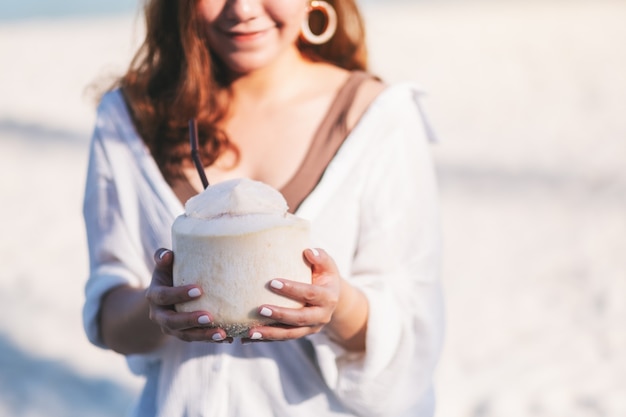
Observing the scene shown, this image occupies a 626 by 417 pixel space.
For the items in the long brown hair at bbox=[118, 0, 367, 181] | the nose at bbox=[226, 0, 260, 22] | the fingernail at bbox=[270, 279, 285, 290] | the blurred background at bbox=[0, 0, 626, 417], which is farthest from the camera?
the blurred background at bbox=[0, 0, 626, 417]

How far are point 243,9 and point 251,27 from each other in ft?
0.14

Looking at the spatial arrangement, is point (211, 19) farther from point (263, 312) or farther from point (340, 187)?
point (263, 312)

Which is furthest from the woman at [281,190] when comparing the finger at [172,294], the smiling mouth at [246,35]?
the finger at [172,294]

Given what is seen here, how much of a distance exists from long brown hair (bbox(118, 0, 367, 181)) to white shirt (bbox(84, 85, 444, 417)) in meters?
0.05

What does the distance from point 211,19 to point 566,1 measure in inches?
369

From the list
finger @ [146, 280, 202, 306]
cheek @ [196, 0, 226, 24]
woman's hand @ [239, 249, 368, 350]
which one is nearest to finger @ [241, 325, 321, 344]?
woman's hand @ [239, 249, 368, 350]

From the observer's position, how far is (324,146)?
1984 mm

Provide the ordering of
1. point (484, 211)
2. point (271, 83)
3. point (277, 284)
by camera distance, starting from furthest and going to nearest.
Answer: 1. point (484, 211)
2. point (271, 83)
3. point (277, 284)

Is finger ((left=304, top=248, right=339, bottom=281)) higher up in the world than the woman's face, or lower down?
lower down

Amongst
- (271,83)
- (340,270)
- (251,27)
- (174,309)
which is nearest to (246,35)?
(251,27)

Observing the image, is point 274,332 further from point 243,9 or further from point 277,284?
point 243,9

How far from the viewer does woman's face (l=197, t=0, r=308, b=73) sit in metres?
1.86

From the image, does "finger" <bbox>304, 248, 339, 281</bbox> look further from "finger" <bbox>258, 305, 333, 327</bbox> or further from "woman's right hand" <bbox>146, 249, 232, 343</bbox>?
"woman's right hand" <bbox>146, 249, 232, 343</bbox>

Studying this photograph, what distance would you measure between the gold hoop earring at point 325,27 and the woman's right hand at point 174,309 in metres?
0.67
